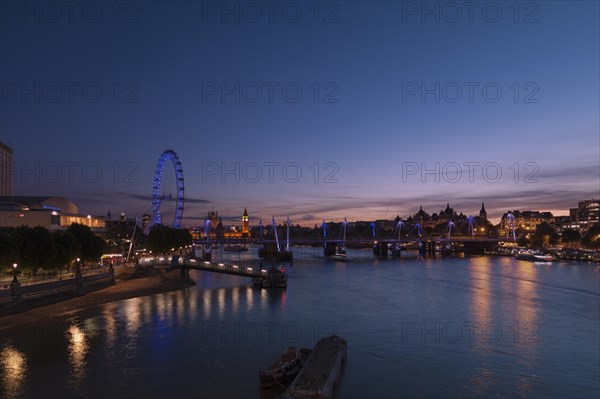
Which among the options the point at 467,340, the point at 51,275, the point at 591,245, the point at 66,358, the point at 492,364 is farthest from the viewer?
the point at 591,245

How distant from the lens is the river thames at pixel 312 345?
26.2 m

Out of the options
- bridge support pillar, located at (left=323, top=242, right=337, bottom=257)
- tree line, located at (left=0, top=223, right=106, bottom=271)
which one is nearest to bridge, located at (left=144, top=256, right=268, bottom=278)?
tree line, located at (left=0, top=223, right=106, bottom=271)

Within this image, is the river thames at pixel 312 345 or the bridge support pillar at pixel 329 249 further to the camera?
the bridge support pillar at pixel 329 249

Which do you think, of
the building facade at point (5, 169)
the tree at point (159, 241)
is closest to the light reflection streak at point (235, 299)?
the tree at point (159, 241)

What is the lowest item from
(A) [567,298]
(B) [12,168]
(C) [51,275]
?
(A) [567,298]

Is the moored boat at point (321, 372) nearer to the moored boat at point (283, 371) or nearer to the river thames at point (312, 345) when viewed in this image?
the moored boat at point (283, 371)

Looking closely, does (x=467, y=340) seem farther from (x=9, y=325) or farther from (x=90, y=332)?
(x=9, y=325)

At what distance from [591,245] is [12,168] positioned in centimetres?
19145

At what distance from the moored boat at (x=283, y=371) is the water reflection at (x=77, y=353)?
9.70 m

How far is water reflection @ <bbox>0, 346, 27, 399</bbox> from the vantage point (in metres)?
23.8

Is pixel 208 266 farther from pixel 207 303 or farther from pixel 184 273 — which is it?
pixel 207 303

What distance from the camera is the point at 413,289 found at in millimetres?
70188

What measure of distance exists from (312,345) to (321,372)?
36.5 ft

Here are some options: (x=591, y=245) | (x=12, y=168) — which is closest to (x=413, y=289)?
(x=591, y=245)
